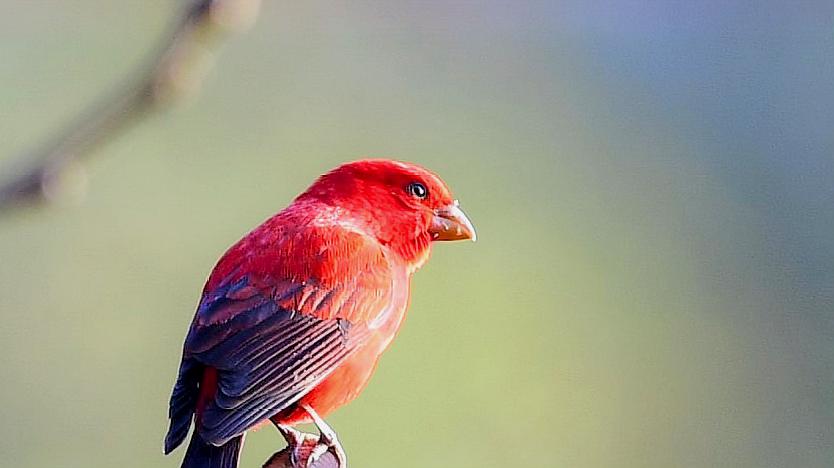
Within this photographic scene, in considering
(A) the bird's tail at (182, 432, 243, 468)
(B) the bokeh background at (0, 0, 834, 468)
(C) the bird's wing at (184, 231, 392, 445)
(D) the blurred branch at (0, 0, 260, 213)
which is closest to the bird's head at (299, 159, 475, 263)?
(C) the bird's wing at (184, 231, 392, 445)

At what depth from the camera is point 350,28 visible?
26.6 feet

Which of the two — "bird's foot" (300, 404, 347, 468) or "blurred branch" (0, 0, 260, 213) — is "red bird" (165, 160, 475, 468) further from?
"blurred branch" (0, 0, 260, 213)

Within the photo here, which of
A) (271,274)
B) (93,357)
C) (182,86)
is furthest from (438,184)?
(93,357)

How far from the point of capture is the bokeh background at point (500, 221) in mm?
6750

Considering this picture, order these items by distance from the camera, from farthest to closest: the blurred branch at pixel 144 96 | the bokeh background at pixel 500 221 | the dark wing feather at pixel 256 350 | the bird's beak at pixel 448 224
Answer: the bokeh background at pixel 500 221 < the bird's beak at pixel 448 224 < the dark wing feather at pixel 256 350 < the blurred branch at pixel 144 96

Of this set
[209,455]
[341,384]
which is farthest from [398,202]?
[209,455]

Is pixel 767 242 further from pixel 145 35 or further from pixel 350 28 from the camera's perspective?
pixel 145 35

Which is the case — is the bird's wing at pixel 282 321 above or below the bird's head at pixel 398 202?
below

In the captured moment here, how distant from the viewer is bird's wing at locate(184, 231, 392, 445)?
2.88 meters

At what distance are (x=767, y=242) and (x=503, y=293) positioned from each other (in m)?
1.97

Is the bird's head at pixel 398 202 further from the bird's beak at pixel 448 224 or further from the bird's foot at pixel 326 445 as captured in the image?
the bird's foot at pixel 326 445

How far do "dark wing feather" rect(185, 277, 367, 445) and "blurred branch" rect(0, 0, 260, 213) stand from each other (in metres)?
1.20

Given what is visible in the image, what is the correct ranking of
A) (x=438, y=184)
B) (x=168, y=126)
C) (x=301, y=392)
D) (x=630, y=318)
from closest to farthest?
(x=301, y=392)
(x=438, y=184)
(x=168, y=126)
(x=630, y=318)

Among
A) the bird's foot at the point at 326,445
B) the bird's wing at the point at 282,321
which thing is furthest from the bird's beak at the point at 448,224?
the bird's foot at the point at 326,445
